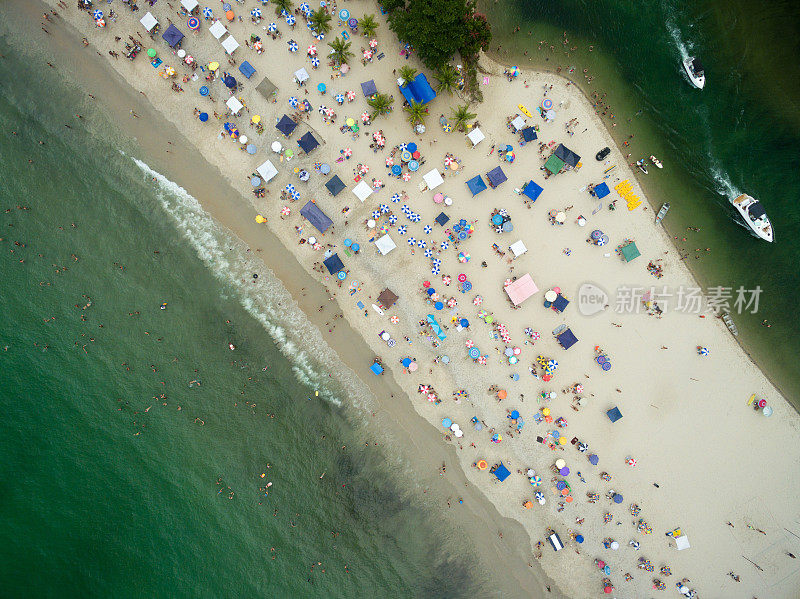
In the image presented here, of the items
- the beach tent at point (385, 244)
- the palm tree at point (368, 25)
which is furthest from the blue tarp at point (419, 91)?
the beach tent at point (385, 244)

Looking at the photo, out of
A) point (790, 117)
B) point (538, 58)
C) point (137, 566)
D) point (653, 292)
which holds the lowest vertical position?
point (137, 566)

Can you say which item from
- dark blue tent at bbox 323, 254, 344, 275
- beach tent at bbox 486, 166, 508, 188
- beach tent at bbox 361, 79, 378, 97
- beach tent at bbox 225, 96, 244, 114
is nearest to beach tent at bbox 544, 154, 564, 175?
beach tent at bbox 486, 166, 508, 188

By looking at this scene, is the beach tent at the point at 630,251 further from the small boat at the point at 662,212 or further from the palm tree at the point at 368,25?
the palm tree at the point at 368,25

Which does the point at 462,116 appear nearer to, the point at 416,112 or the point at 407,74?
the point at 416,112

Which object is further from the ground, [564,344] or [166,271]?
[564,344]

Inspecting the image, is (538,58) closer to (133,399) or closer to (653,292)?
(653,292)

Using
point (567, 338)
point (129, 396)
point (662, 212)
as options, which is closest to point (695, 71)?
point (662, 212)

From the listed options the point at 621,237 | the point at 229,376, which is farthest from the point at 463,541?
the point at 621,237
